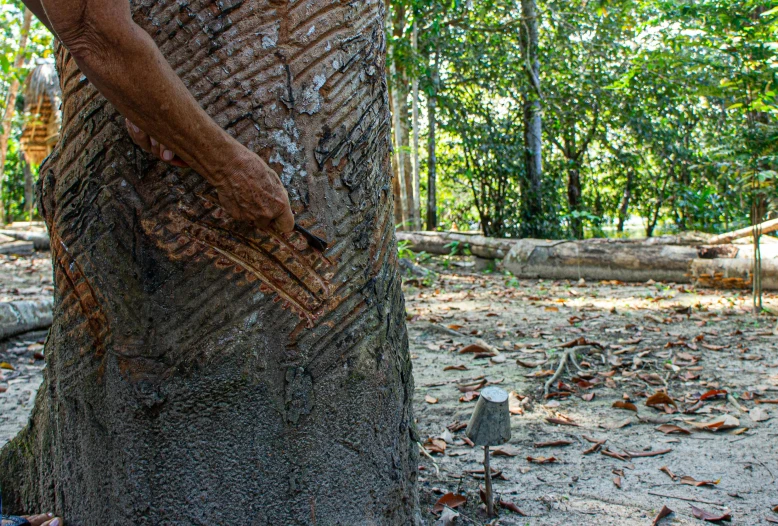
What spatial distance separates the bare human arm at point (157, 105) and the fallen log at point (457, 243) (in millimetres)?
8180

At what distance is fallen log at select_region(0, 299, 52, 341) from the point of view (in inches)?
195

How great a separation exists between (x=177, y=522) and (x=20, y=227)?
1395 centimetres

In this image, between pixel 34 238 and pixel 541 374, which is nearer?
pixel 541 374

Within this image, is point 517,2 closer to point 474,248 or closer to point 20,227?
point 474,248

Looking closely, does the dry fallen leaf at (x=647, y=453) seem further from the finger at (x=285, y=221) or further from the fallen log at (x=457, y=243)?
the fallen log at (x=457, y=243)

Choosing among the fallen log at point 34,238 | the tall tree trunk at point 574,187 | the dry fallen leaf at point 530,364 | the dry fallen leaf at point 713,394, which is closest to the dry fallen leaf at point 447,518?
the dry fallen leaf at point 713,394

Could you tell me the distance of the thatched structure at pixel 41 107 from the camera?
531 inches

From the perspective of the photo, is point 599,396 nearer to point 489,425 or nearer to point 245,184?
point 489,425

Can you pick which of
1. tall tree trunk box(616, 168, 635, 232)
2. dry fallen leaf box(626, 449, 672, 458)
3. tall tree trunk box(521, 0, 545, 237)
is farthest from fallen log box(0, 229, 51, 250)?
tall tree trunk box(616, 168, 635, 232)

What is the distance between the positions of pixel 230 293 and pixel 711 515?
2000 mm

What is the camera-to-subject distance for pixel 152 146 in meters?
1.39

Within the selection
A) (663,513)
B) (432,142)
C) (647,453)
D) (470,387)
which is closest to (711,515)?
A: (663,513)

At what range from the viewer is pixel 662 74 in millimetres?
10070

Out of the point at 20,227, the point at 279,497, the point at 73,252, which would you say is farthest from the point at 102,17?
the point at 20,227
